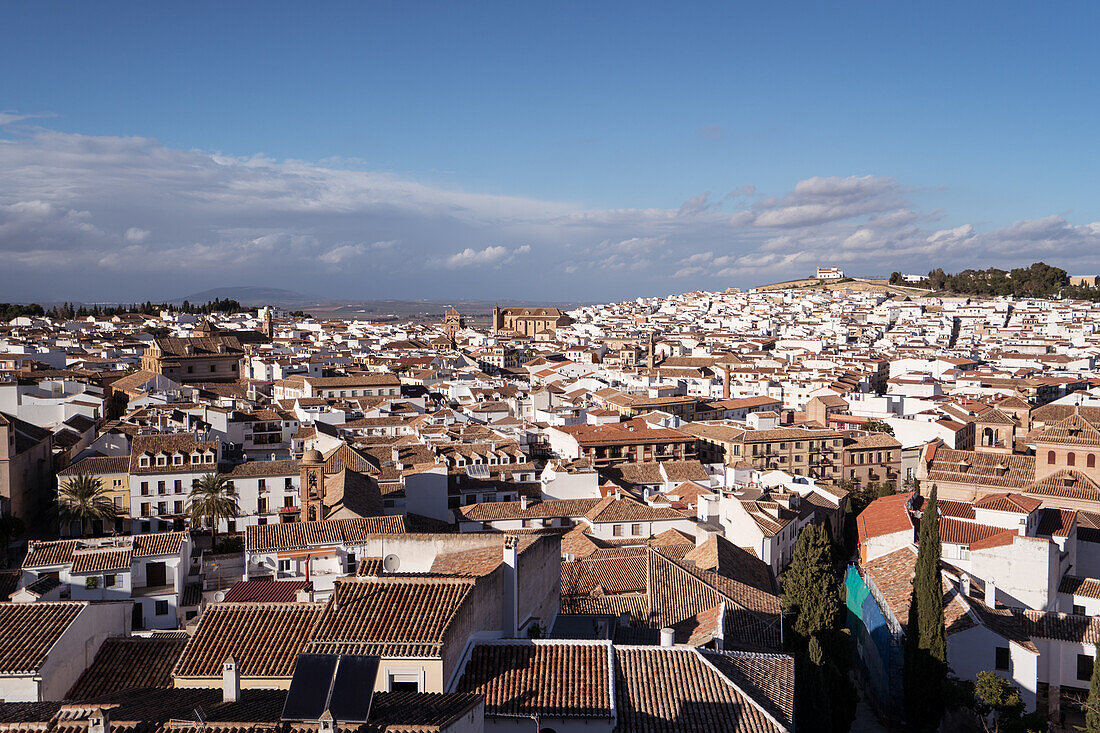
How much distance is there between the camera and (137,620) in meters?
18.4

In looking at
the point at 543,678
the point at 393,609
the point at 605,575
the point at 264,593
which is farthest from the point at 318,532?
the point at 543,678

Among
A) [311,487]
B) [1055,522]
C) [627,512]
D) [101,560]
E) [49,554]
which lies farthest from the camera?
[627,512]

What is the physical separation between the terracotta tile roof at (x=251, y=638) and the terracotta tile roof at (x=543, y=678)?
1.92m

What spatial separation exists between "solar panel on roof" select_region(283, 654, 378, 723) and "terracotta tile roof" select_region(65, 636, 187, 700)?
4.55m

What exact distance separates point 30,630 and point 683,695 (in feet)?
26.8

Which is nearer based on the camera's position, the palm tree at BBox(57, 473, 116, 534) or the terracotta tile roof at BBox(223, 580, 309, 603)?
the terracotta tile roof at BBox(223, 580, 309, 603)

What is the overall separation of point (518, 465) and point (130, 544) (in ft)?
56.9

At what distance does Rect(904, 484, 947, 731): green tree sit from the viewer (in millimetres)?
16156

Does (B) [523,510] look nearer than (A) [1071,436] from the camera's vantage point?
Yes

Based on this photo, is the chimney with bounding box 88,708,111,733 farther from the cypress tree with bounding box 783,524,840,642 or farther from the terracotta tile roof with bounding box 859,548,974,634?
the terracotta tile roof with bounding box 859,548,974,634

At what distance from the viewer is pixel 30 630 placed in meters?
11.4

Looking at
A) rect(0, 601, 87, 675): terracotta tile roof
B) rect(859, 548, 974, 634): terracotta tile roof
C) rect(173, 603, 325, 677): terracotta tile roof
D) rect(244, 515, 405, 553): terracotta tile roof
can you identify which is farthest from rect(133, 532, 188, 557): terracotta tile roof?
rect(859, 548, 974, 634): terracotta tile roof

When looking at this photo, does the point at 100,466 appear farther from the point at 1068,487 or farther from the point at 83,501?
the point at 1068,487

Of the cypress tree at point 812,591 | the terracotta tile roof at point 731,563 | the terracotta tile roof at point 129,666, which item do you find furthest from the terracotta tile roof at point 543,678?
the terracotta tile roof at point 731,563
